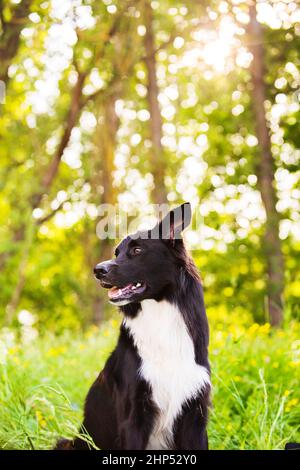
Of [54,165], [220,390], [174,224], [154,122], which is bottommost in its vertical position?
[220,390]

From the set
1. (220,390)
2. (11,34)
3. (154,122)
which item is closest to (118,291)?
(220,390)

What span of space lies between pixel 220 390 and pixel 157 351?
158 centimetres

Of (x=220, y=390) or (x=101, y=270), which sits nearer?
(x=101, y=270)

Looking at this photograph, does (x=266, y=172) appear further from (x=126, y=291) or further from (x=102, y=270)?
(x=102, y=270)

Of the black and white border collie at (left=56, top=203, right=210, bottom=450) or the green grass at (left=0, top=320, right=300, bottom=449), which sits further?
the green grass at (left=0, top=320, right=300, bottom=449)

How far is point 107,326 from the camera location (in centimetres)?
795

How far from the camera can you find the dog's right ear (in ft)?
10.9

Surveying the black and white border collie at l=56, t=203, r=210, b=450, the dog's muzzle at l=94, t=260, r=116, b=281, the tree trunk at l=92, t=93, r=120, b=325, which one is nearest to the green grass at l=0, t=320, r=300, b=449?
the black and white border collie at l=56, t=203, r=210, b=450

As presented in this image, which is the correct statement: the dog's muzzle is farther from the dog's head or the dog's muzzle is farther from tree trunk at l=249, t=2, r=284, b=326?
tree trunk at l=249, t=2, r=284, b=326

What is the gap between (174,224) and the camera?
351 cm

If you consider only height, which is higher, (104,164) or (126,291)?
(104,164)
